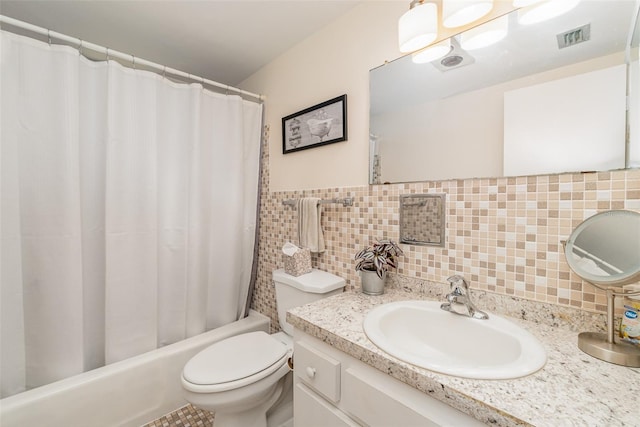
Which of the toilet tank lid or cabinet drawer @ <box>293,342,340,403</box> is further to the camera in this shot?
the toilet tank lid

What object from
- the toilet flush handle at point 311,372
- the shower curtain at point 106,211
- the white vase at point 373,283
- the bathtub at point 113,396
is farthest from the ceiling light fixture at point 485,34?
the bathtub at point 113,396

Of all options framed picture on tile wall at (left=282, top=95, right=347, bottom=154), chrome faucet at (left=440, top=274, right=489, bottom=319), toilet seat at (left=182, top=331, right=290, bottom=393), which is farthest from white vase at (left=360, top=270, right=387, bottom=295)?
framed picture on tile wall at (left=282, top=95, right=347, bottom=154)

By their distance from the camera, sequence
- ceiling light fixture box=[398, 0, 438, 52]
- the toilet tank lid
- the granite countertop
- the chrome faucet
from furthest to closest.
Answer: the toilet tank lid → ceiling light fixture box=[398, 0, 438, 52] → the chrome faucet → the granite countertop

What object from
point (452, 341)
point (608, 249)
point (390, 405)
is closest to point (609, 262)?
point (608, 249)

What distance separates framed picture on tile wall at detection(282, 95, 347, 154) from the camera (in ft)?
4.64

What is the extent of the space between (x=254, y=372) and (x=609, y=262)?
47.7 inches

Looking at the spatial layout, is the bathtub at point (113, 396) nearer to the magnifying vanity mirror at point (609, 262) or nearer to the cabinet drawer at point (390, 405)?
the cabinet drawer at point (390, 405)

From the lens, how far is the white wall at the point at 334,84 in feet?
4.17

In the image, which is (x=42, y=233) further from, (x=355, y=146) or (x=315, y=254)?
(x=355, y=146)

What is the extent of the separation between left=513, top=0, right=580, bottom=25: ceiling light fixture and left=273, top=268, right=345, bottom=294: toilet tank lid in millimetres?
1234

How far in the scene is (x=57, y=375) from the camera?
1252 millimetres

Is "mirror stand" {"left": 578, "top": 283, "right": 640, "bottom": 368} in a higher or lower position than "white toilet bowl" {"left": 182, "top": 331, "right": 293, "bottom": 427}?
higher

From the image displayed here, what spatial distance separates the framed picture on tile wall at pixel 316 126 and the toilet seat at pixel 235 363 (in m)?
1.10

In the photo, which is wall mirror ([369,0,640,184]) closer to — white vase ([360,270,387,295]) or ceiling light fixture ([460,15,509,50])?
ceiling light fixture ([460,15,509,50])
